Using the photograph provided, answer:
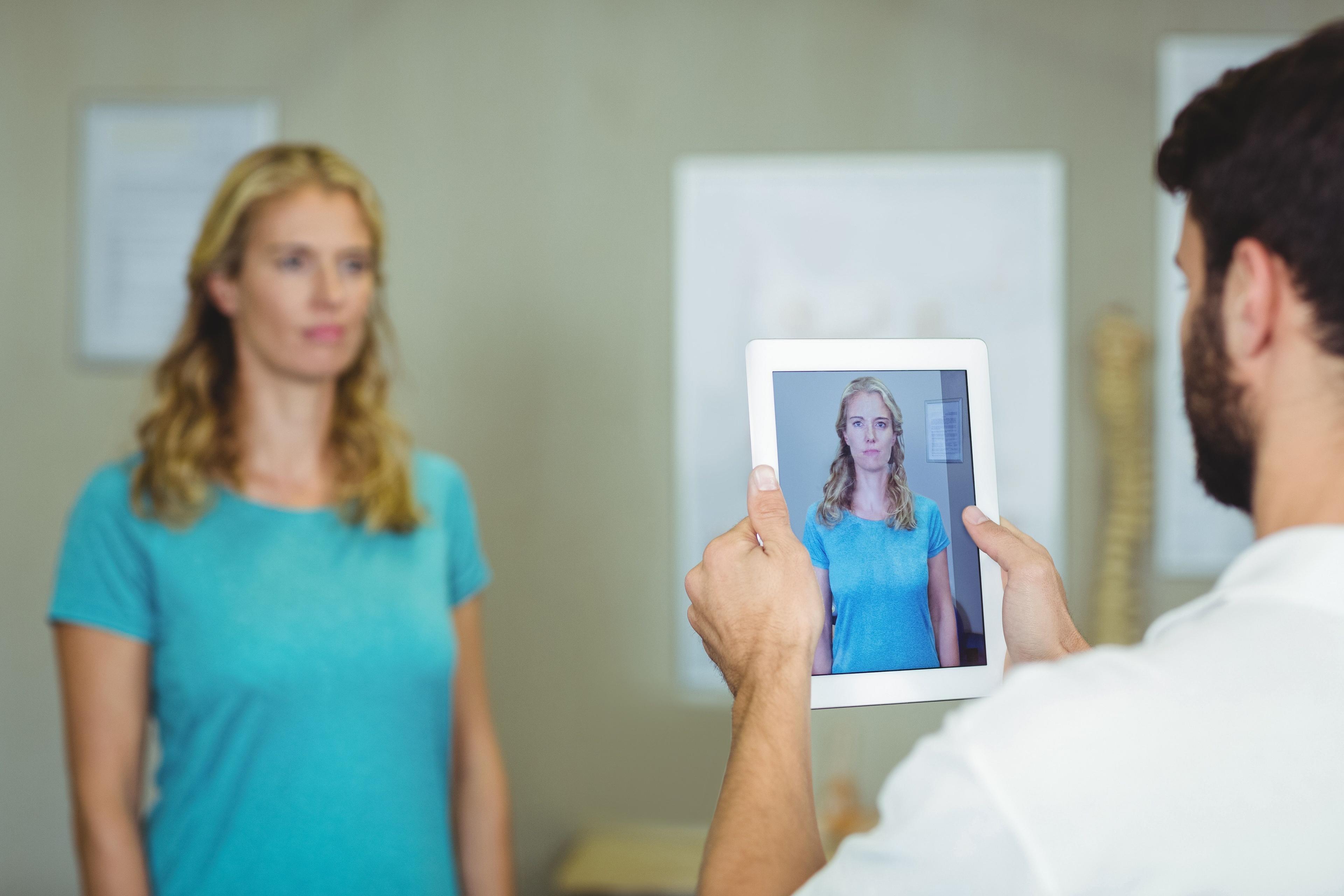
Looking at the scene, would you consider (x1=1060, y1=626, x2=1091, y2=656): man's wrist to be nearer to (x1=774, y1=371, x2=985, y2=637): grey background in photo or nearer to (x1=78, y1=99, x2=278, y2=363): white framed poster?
(x1=774, y1=371, x2=985, y2=637): grey background in photo

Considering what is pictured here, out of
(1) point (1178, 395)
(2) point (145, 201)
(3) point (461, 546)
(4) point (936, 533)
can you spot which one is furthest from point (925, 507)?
(2) point (145, 201)

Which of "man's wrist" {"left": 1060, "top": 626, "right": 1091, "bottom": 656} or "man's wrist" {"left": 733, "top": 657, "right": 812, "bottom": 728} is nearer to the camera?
"man's wrist" {"left": 733, "top": 657, "right": 812, "bottom": 728}

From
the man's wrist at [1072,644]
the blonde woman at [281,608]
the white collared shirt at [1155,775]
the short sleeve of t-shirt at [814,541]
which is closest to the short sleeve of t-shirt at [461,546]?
the blonde woman at [281,608]

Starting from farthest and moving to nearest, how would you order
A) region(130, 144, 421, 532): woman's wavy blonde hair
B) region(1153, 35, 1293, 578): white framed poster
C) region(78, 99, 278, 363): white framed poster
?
region(78, 99, 278, 363): white framed poster < region(1153, 35, 1293, 578): white framed poster < region(130, 144, 421, 532): woman's wavy blonde hair

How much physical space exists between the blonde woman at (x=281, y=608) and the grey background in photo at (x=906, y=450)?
0.73m

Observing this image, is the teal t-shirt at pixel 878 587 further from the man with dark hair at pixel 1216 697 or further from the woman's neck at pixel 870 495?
the man with dark hair at pixel 1216 697

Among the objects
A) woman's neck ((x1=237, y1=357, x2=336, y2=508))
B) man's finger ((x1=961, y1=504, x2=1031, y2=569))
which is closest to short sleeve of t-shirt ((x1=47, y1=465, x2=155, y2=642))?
woman's neck ((x1=237, y1=357, x2=336, y2=508))

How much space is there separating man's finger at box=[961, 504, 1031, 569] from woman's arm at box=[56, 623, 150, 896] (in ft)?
3.39

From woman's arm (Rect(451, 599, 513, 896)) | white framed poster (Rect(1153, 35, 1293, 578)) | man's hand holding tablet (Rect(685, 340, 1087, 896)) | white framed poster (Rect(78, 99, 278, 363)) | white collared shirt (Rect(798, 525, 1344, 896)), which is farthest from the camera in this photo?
white framed poster (Rect(78, 99, 278, 363))

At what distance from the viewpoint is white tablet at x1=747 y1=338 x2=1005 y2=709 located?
852mm

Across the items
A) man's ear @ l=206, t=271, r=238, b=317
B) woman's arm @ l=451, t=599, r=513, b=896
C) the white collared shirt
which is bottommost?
woman's arm @ l=451, t=599, r=513, b=896

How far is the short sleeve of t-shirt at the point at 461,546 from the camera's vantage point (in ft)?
4.99

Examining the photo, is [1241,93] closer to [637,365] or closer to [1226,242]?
[1226,242]

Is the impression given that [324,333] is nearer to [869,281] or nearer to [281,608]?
[281,608]
